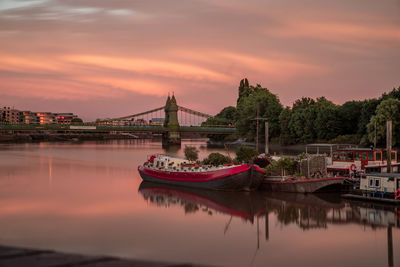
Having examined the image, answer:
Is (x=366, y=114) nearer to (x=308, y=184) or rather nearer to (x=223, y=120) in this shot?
(x=308, y=184)

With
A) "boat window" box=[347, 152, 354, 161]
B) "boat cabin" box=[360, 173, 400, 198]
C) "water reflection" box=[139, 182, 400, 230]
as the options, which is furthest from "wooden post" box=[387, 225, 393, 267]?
"boat window" box=[347, 152, 354, 161]

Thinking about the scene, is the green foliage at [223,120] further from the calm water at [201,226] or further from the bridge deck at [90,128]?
the calm water at [201,226]

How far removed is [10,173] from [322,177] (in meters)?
33.4

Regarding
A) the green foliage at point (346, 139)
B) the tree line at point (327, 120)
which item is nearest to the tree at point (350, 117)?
the tree line at point (327, 120)

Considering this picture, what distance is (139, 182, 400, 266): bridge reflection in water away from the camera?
2544 centimetres

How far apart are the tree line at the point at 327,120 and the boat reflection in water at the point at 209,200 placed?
1367 inches

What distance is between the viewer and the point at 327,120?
300ft

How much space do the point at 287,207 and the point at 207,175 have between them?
747 cm

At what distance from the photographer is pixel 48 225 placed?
983 inches

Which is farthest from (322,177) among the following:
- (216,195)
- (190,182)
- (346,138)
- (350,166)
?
(346,138)

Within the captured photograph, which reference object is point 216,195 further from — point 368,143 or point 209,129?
point 209,129

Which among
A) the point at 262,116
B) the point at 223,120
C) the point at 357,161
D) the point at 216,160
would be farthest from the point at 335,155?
the point at 223,120

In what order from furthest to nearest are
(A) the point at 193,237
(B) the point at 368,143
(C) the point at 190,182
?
(B) the point at 368,143 < (C) the point at 190,182 < (A) the point at 193,237

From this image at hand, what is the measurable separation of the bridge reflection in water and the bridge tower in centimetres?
9476
